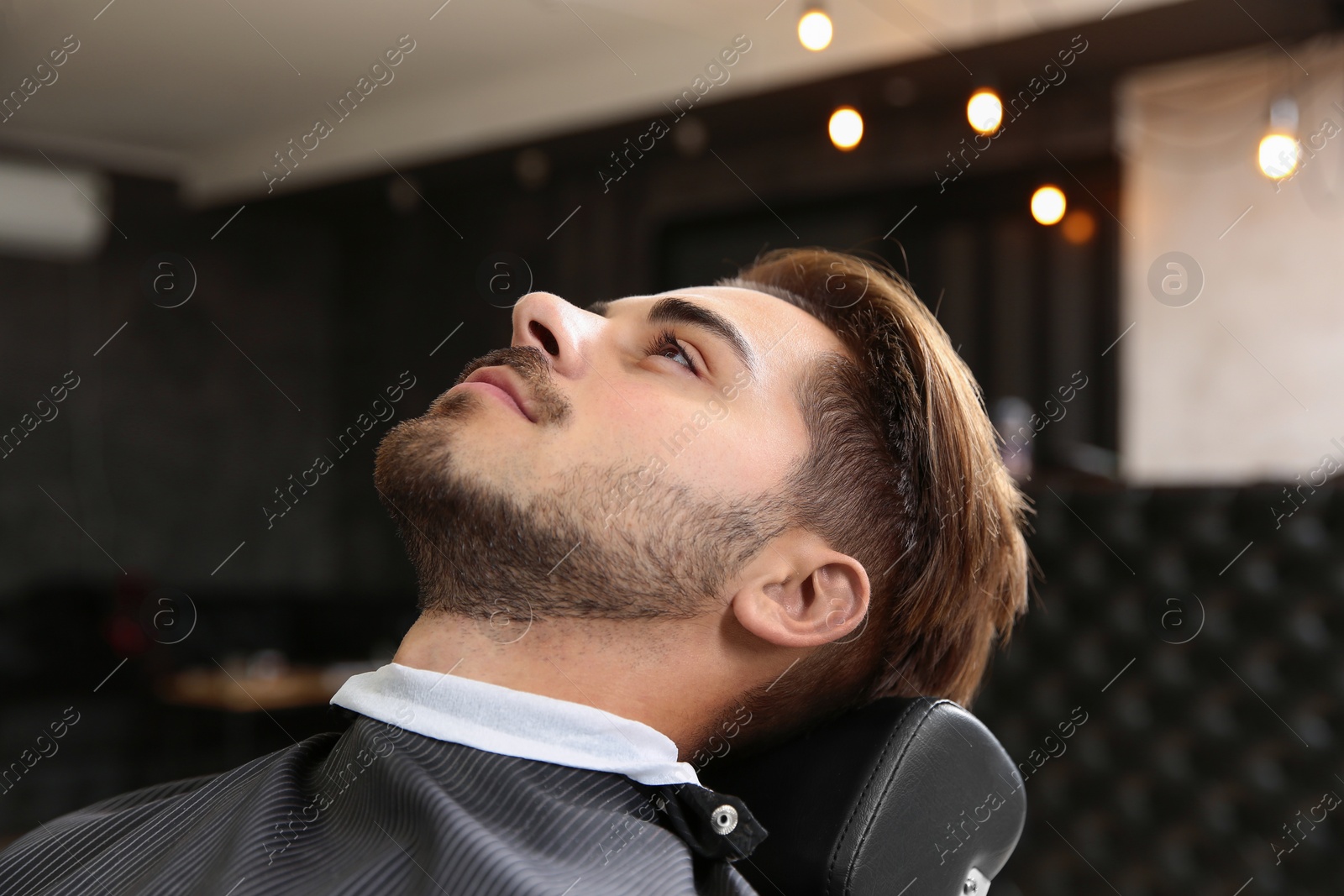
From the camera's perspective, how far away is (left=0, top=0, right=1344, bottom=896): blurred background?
7.91 ft

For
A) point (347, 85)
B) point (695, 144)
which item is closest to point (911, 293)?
point (695, 144)

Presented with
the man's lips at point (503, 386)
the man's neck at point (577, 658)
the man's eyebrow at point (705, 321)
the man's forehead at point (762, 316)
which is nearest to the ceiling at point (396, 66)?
the man's forehead at point (762, 316)

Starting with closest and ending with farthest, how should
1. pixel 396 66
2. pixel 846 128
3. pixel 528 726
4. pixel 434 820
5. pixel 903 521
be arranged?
pixel 434 820
pixel 528 726
pixel 903 521
pixel 846 128
pixel 396 66

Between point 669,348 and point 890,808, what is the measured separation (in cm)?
60

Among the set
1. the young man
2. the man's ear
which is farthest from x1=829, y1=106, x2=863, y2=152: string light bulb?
the man's ear

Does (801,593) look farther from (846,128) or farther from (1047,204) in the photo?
(1047,204)

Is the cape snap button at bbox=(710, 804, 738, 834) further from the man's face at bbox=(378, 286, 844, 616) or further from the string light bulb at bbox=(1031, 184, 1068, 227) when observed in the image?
the string light bulb at bbox=(1031, 184, 1068, 227)

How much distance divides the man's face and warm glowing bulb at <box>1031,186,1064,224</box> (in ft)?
10.7

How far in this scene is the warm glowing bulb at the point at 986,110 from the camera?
11.7ft

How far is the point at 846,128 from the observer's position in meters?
4.29

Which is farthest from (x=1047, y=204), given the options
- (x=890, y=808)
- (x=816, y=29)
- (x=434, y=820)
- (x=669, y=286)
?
(x=434, y=820)

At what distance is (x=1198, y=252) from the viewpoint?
419 centimetres

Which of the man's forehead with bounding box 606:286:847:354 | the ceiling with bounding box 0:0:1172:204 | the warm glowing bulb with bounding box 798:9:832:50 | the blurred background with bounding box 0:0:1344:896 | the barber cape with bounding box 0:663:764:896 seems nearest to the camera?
the barber cape with bounding box 0:663:764:896

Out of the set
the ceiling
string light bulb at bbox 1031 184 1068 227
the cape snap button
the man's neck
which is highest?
the ceiling
